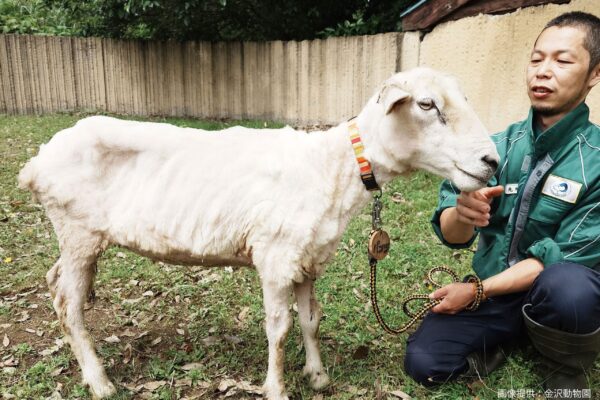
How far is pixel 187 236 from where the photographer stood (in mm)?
2727

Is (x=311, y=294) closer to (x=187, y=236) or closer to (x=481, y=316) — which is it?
(x=187, y=236)

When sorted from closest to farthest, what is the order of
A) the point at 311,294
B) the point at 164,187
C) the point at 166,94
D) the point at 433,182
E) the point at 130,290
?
the point at 164,187 → the point at 311,294 → the point at 130,290 → the point at 433,182 → the point at 166,94

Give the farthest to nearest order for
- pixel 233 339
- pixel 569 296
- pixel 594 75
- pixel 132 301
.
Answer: pixel 132 301 → pixel 233 339 → pixel 594 75 → pixel 569 296

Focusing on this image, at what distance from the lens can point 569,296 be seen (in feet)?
8.10

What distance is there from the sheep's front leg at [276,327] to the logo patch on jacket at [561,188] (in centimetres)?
154

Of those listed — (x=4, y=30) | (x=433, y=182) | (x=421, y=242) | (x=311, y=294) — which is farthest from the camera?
(x=4, y=30)

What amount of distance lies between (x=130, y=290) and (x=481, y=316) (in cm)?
299

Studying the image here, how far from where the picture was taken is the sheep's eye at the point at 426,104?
7.59 feet

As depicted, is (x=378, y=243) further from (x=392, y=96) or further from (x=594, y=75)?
(x=594, y=75)

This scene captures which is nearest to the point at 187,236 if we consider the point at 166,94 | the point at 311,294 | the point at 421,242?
the point at 311,294

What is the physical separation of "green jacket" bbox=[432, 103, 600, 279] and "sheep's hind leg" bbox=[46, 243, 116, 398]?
2239mm

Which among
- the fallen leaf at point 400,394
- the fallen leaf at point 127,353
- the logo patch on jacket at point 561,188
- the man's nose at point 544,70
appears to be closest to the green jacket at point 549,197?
the logo patch on jacket at point 561,188

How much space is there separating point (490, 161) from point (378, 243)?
83cm

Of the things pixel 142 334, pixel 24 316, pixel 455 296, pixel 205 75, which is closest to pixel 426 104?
pixel 455 296
